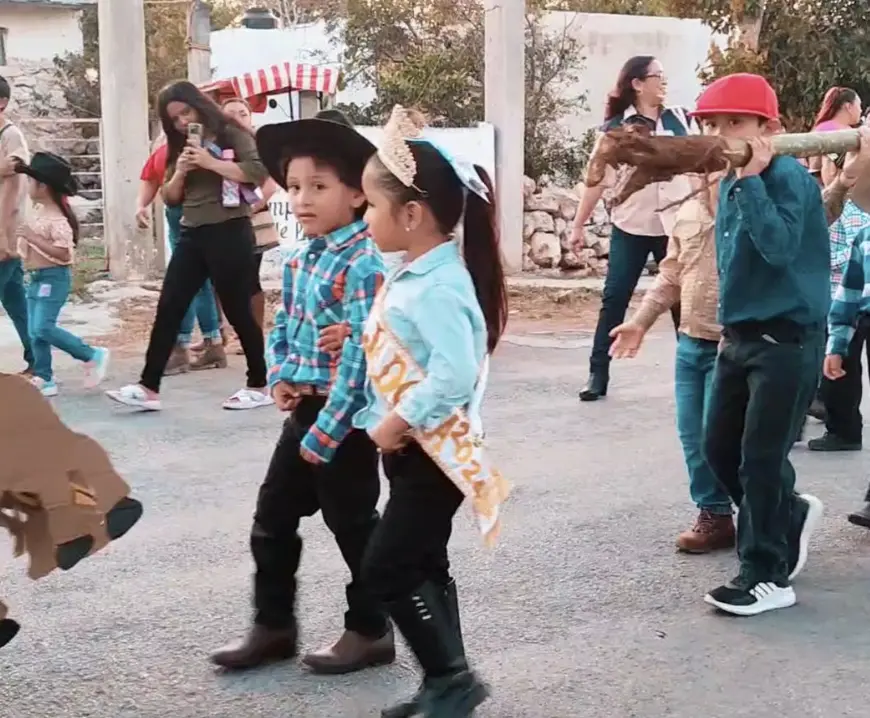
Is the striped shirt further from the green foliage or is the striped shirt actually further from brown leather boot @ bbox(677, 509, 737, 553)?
the green foliage

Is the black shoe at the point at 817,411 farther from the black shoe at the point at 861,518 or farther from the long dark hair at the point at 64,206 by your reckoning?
the long dark hair at the point at 64,206

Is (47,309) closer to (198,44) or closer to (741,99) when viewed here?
(741,99)

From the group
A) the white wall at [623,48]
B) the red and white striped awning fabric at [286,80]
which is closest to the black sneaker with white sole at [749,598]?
the red and white striped awning fabric at [286,80]

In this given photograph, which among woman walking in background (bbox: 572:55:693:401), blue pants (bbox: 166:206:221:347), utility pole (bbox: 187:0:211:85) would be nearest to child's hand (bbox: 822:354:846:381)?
woman walking in background (bbox: 572:55:693:401)

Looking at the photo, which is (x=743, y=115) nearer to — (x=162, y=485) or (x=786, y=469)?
(x=786, y=469)

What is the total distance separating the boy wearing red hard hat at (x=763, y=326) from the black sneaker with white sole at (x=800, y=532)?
14cm

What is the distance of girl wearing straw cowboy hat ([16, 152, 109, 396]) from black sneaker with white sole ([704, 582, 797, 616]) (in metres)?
4.59

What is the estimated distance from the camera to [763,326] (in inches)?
A: 158

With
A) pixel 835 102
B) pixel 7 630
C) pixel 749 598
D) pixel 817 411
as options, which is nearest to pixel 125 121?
pixel 835 102

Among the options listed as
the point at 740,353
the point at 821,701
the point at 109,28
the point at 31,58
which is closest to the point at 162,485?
the point at 740,353

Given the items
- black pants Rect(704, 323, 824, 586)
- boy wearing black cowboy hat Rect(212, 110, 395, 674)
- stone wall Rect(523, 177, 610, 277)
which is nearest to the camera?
boy wearing black cowboy hat Rect(212, 110, 395, 674)

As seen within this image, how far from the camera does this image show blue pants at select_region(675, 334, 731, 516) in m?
4.75

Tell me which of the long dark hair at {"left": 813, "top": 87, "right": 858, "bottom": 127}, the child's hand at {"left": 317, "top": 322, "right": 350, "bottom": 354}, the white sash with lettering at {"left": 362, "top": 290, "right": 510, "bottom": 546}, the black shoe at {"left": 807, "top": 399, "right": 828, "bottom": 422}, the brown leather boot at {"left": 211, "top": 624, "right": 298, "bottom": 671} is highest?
the long dark hair at {"left": 813, "top": 87, "right": 858, "bottom": 127}

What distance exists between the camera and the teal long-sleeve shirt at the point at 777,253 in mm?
3777
